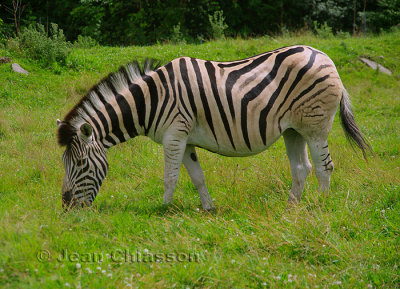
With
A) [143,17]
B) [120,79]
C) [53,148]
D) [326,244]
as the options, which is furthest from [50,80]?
[143,17]

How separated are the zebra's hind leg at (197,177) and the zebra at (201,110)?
0.05ft

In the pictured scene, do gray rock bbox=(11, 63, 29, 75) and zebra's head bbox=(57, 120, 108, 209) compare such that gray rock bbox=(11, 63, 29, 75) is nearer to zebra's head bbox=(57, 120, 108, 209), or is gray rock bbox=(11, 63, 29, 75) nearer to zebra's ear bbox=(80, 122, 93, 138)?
zebra's head bbox=(57, 120, 108, 209)

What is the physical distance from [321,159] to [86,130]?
322 cm

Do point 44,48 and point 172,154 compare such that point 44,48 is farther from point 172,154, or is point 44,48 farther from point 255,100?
point 255,100

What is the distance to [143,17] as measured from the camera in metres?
27.3

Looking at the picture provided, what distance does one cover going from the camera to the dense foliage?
26.4 meters

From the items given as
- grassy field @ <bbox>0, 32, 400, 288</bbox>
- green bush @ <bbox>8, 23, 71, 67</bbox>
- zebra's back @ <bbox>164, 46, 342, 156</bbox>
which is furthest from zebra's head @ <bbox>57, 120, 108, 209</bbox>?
green bush @ <bbox>8, 23, 71, 67</bbox>

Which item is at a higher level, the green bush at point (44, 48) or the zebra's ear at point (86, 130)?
the green bush at point (44, 48)

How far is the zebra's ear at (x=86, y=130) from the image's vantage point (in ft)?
17.1

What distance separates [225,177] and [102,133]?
7.38 feet

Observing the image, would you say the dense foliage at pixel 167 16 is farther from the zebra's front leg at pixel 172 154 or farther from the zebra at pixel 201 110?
the zebra's front leg at pixel 172 154

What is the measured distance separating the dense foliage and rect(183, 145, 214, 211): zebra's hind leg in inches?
802

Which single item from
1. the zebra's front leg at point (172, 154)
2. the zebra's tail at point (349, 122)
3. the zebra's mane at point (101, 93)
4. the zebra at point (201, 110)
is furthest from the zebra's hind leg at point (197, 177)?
the zebra's tail at point (349, 122)

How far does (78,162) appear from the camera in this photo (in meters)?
5.39
